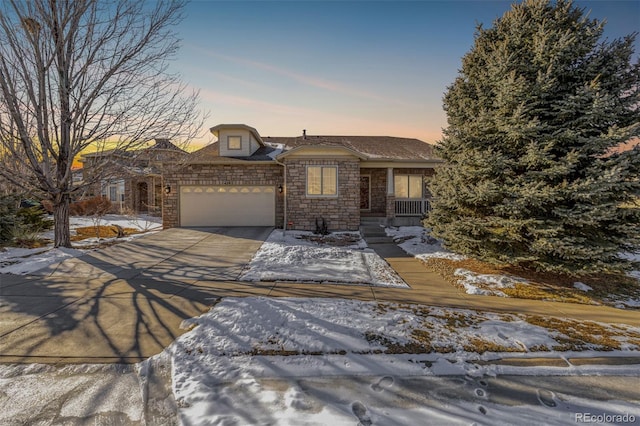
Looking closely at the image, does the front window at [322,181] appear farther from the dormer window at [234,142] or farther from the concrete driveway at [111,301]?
the concrete driveway at [111,301]

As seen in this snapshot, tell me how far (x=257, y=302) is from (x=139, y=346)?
1.67m

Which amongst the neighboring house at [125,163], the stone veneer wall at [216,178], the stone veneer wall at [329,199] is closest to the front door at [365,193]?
the stone veneer wall at [329,199]

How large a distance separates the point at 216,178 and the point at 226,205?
130 cm

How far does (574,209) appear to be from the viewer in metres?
5.53

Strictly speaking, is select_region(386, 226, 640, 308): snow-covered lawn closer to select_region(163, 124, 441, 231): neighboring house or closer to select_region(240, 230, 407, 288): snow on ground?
select_region(240, 230, 407, 288): snow on ground

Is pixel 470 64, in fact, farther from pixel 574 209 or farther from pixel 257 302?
pixel 257 302

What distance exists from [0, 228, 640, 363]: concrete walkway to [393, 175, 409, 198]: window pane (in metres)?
6.78

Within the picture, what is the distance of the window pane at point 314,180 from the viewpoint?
1229 cm

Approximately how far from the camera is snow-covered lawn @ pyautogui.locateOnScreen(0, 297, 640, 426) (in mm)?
2406

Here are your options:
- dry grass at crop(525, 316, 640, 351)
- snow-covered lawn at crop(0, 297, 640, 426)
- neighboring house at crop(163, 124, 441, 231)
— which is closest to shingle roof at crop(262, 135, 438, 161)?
neighboring house at crop(163, 124, 441, 231)

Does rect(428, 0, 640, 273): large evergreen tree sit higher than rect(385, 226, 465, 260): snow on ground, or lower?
higher

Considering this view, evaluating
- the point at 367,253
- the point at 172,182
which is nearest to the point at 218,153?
the point at 172,182

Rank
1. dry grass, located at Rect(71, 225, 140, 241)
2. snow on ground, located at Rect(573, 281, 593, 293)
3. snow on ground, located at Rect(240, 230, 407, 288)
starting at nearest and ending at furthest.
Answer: snow on ground, located at Rect(573, 281, 593, 293)
snow on ground, located at Rect(240, 230, 407, 288)
dry grass, located at Rect(71, 225, 140, 241)

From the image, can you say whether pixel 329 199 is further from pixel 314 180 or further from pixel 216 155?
pixel 216 155
